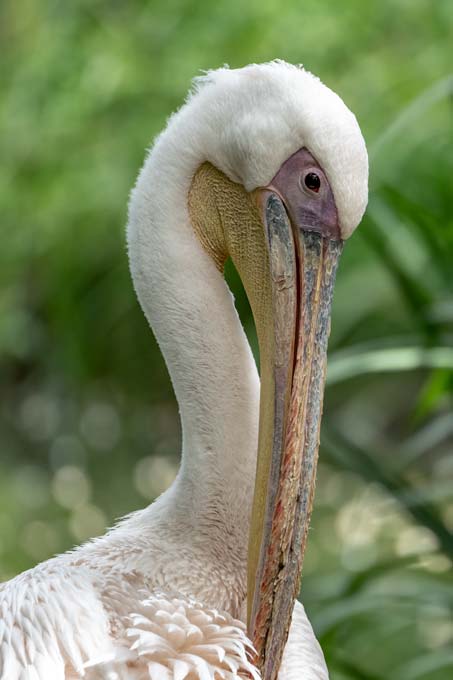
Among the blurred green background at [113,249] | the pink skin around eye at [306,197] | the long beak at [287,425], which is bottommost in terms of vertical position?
the long beak at [287,425]

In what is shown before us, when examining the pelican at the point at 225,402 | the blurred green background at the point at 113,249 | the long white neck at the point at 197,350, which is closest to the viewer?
the pelican at the point at 225,402

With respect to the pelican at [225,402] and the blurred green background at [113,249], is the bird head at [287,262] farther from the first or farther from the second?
the blurred green background at [113,249]

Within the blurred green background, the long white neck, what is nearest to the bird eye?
the long white neck

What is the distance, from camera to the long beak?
1974 mm

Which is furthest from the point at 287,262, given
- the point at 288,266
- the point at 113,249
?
the point at 113,249

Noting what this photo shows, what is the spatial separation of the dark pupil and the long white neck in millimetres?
235

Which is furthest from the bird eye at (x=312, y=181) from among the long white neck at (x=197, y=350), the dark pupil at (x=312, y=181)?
the long white neck at (x=197, y=350)

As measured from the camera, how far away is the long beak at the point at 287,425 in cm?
197

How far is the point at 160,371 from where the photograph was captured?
25.4 feet

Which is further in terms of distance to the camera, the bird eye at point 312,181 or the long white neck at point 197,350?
the long white neck at point 197,350

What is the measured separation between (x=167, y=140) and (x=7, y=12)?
22.4 ft

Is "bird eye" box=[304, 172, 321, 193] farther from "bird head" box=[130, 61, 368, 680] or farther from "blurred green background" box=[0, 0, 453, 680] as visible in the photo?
"blurred green background" box=[0, 0, 453, 680]

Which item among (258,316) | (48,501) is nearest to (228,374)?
(258,316)

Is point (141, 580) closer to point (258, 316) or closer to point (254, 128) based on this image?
point (258, 316)
